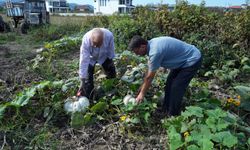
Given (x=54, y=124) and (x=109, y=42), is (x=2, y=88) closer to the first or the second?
(x=54, y=124)

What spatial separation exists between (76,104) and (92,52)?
2.95ft

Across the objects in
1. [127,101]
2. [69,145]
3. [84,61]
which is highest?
[84,61]

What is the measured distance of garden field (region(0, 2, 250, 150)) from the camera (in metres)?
3.75

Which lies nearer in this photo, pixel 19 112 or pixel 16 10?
pixel 19 112

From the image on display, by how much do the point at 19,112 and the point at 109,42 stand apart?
67.6 inches

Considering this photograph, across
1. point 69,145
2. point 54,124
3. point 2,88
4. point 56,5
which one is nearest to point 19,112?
point 54,124

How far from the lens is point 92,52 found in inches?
192

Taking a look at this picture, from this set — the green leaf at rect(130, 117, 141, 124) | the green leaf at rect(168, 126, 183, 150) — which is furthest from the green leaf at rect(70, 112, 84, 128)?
the green leaf at rect(168, 126, 183, 150)

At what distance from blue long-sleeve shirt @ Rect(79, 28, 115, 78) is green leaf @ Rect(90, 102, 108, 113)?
519mm

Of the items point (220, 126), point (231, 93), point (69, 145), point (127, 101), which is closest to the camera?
point (220, 126)

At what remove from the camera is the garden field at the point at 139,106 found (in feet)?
12.3

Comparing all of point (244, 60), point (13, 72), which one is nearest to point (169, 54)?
point (244, 60)

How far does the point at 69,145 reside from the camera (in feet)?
13.2

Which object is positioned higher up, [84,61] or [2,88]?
[84,61]
